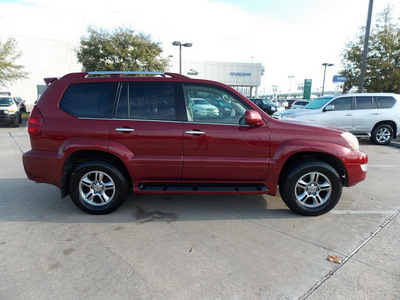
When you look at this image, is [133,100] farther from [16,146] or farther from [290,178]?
[16,146]

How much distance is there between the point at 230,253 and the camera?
8.98 feet

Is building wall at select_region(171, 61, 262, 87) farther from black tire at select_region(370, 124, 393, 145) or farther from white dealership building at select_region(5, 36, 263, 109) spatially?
black tire at select_region(370, 124, 393, 145)

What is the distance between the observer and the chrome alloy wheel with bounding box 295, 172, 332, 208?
353cm

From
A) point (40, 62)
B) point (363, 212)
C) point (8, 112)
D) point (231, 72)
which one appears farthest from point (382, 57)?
point (40, 62)

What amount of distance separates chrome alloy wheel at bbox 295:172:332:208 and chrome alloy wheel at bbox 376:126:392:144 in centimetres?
750

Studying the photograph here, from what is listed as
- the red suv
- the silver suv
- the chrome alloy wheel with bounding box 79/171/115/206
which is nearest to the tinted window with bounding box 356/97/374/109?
the silver suv

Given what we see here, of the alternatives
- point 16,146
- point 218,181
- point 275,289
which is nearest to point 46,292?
point 275,289

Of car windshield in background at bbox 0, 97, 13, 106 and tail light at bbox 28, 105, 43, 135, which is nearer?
→ tail light at bbox 28, 105, 43, 135

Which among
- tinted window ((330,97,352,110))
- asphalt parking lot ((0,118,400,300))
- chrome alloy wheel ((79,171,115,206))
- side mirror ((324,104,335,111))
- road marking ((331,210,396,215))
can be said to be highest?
tinted window ((330,97,352,110))

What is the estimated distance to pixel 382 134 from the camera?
934 centimetres

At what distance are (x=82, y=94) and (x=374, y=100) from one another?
979 centimetres

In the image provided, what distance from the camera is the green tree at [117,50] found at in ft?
62.1

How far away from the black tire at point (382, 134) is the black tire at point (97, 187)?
9.43 m

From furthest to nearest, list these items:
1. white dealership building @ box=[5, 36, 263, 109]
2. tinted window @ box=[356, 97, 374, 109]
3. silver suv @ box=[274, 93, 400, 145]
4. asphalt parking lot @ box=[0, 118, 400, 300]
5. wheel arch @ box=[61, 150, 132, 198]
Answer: white dealership building @ box=[5, 36, 263, 109] < tinted window @ box=[356, 97, 374, 109] < silver suv @ box=[274, 93, 400, 145] < wheel arch @ box=[61, 150, 132, 198] < asphalt parking lot @ box=[0, 118, 400, 300]
